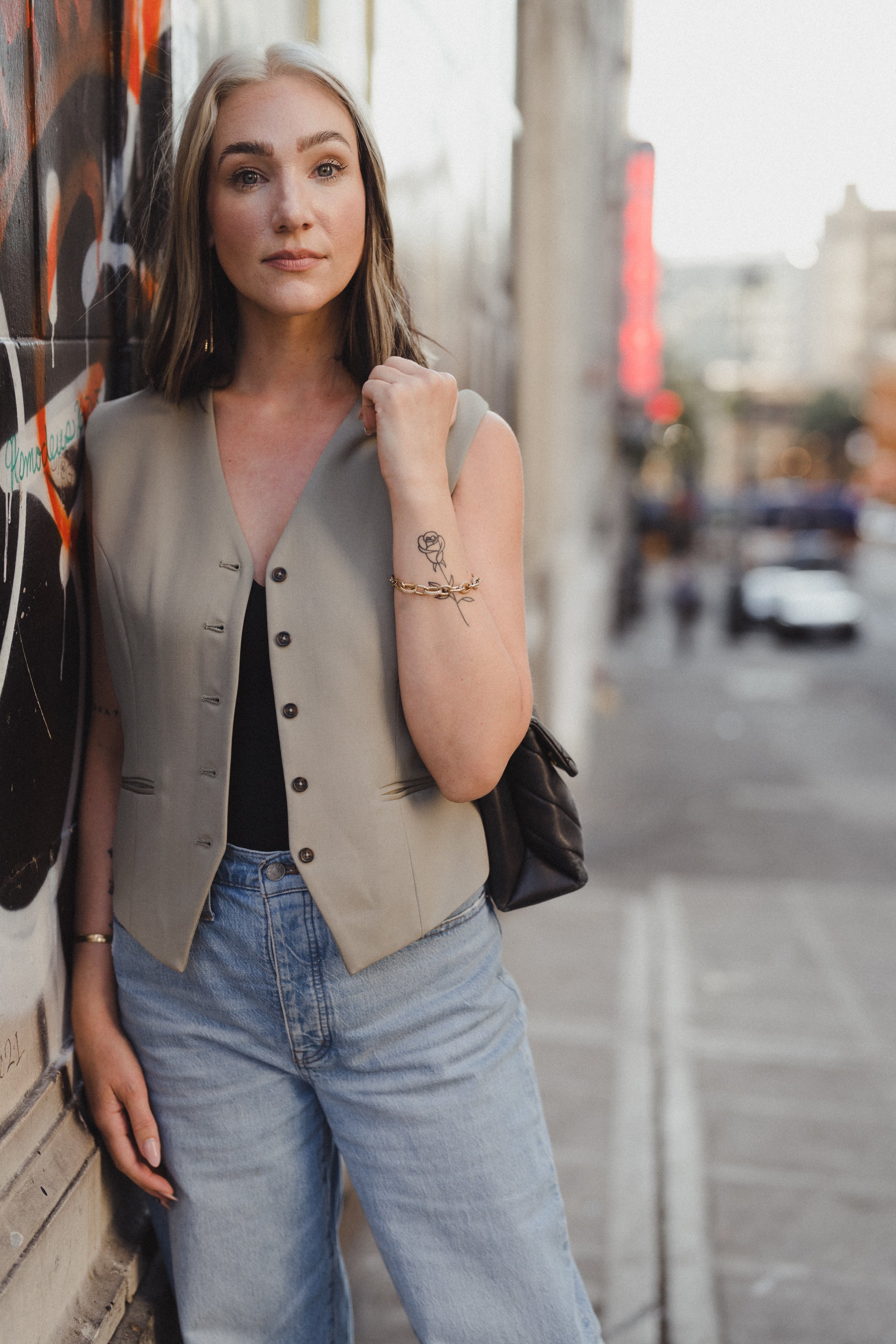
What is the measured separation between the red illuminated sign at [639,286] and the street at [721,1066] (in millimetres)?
12856

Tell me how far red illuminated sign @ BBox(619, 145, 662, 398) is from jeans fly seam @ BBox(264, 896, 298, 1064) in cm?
1994

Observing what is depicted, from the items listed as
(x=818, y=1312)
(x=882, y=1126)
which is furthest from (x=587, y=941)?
(x=818, y=1312)

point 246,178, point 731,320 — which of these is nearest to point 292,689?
point 246,178

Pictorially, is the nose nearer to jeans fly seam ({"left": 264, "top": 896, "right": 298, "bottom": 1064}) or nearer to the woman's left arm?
the woman's left arm

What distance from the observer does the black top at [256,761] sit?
5.29ft

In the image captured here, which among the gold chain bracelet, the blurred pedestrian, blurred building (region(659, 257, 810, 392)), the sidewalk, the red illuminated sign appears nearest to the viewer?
the gold chain bracelet

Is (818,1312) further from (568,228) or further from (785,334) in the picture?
(785,334)

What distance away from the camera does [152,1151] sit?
1.76 meters

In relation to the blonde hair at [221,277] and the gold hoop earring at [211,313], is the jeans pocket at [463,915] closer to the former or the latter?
the blonde hair at [221,277]

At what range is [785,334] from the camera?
137 metres

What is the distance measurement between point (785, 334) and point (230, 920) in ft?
477

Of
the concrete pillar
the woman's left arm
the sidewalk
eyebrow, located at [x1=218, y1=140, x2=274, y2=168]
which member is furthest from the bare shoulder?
the concrete pillar

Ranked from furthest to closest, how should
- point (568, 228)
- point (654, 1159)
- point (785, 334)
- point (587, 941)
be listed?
point (785, 334) < point (568, 228) < point (587, 941) < point (654, 1159)

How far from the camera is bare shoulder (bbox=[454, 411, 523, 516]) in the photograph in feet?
5.33
